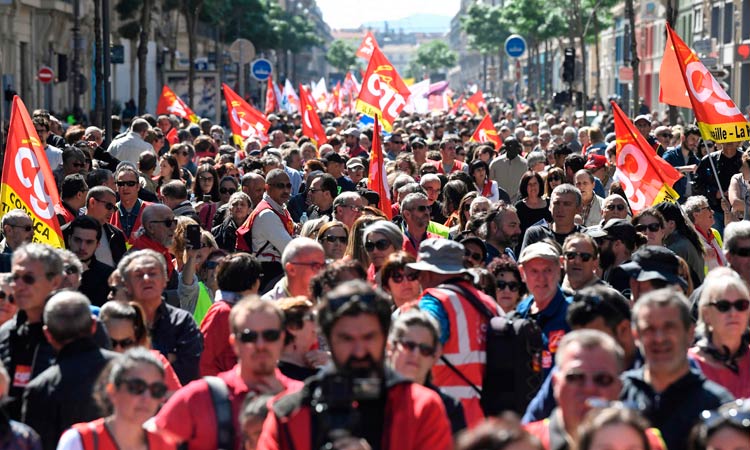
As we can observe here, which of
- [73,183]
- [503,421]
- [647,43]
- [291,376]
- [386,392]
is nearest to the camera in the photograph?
[503,421]

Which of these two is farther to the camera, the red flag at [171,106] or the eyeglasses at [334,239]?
the red flag at [171,106]

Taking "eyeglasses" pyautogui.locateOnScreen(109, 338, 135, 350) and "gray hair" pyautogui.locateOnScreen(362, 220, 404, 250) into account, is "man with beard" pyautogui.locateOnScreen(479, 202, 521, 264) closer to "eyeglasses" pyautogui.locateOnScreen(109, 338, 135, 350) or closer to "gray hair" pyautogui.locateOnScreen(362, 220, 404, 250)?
"gray hair" pyautogui.locateOnScreen(362, 220, 404, 250)

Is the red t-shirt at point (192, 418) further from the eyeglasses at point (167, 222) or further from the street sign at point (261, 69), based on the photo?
the street sign at point (261, 69)

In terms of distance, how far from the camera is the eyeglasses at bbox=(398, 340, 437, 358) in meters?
5.79

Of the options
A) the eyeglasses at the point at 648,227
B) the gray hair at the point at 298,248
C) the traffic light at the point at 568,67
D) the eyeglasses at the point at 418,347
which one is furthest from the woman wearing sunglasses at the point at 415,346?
the traffic light at the point at 568,67

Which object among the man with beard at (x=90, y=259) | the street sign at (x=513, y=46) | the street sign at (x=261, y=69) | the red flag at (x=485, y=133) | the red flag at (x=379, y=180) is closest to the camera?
the man with beard at (x=90, y=259)

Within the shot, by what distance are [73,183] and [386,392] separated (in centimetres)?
728

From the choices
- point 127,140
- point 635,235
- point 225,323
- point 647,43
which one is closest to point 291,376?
point 225,323

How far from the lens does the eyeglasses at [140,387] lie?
17.9ft

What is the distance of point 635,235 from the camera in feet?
31.3

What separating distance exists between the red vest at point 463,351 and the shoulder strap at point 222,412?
1487mm

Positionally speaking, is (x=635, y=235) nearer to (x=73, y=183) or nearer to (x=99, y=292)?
(x=99, y=292)

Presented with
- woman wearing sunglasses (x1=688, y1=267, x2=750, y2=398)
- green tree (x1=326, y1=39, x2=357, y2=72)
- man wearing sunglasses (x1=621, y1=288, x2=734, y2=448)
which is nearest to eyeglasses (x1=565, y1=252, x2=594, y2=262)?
woman wearing sunglasses (x1=688, y1=267, x2=750, y2=398)

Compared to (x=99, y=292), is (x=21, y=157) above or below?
above
